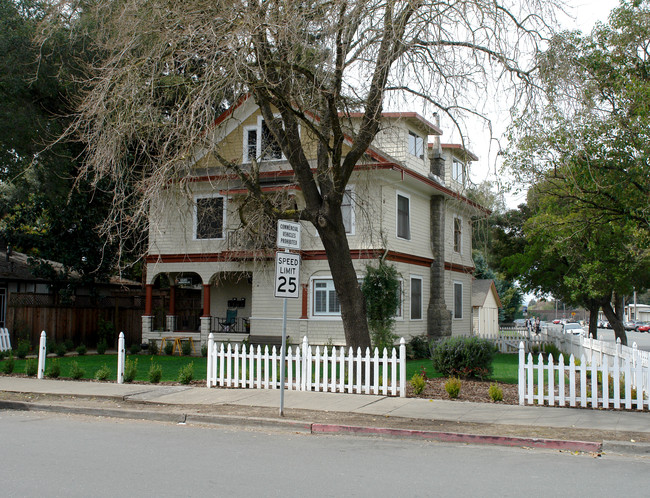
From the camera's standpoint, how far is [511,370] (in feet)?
61.8

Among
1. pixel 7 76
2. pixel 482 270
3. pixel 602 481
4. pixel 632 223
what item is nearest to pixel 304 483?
pixel 602 481

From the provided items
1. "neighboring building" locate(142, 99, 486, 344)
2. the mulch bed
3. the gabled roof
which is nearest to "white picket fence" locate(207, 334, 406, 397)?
the mulch bed

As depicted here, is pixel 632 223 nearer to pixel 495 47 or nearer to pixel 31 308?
pixel 495 47

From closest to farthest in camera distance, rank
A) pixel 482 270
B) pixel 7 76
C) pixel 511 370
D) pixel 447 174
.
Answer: pixel 511 370, pixel 7 76, pixel 447 174, pixel 482 270

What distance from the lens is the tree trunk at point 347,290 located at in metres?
13.9

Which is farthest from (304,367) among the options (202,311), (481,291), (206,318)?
(481,291)

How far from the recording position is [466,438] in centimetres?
924

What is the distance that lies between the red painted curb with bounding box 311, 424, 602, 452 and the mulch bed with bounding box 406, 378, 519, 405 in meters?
3.26

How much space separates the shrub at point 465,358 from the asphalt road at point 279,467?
6.14m

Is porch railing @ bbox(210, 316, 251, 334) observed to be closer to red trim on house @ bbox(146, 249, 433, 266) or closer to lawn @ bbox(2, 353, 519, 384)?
lawn @ bbox(2, 353, 519, 384)

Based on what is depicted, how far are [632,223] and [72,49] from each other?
1836 cm

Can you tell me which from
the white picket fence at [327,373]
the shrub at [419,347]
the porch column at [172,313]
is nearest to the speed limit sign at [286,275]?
the white picket fence at [327,373]

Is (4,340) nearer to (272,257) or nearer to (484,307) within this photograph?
(272,257)

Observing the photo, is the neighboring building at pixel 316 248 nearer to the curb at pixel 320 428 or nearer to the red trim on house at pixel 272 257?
the red trim on house at pixel 272 257
